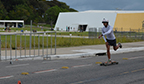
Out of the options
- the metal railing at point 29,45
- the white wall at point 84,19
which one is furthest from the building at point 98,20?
the metal railing at point 29,45

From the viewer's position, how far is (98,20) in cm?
7638

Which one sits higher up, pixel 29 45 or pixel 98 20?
pixel 98 20

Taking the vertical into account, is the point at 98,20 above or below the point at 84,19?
below

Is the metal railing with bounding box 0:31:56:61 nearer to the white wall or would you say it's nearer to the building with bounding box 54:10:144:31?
the building with bounding box 54:10:144:31

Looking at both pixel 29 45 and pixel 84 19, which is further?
pixel 84 19

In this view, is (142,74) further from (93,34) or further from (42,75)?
(93,34)

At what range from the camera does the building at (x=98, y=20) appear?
6888 centimetres

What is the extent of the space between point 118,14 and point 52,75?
6669 centimetres

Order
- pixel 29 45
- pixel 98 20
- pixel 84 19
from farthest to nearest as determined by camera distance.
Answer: pixel 84 19 < pixel 98 20 < pixel 29 45

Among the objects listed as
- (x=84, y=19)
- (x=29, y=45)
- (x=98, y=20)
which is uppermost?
(x=84, y=19)

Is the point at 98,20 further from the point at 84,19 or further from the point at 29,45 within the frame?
the point at 29,45

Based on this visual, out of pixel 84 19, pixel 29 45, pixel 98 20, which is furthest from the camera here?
pixel 84 19

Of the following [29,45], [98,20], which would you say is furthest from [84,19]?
[29,45]

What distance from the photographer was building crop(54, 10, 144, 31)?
68.9 m
